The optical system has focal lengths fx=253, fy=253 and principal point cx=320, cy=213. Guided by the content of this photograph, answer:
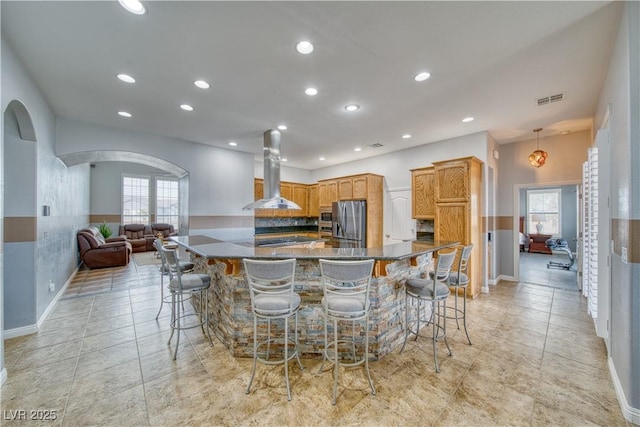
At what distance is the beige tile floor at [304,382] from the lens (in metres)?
1.79

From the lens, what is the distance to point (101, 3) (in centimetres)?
184

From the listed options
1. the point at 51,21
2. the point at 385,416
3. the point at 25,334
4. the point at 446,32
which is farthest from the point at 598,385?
the point at 25,334

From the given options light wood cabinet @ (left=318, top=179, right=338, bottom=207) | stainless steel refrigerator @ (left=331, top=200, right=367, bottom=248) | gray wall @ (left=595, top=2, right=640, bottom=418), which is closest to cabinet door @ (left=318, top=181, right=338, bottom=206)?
light wood cabinet @ (left=318, top=179, right=338, bottom=207)

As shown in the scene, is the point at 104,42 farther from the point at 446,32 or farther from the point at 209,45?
the point at 446,32

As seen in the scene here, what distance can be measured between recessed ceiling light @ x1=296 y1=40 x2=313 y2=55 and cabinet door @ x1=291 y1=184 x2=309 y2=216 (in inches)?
206

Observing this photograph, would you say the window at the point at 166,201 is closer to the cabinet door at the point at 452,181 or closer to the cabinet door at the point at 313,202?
the cabinet door at the point at 313,202

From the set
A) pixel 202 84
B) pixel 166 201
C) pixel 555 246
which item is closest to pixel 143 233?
pixel 166 201

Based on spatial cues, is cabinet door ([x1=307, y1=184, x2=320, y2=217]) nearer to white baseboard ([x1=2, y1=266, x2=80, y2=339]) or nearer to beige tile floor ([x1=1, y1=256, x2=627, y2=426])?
beige tile floor ([x1=1, y1=256, x2=627, y2=426])

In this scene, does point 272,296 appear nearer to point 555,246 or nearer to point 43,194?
point 43,194

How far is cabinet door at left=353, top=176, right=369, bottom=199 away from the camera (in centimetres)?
591

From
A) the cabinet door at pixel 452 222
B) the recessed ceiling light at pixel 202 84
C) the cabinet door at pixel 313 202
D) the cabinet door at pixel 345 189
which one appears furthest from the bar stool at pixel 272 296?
the cabinet door at pixel 313 202

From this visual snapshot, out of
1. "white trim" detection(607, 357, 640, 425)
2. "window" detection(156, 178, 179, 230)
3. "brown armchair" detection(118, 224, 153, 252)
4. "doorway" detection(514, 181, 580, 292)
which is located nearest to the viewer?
"white trim" detection(607, 357, 640, 425)

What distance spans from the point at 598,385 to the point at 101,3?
4.93 meters

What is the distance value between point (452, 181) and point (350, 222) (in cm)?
240
